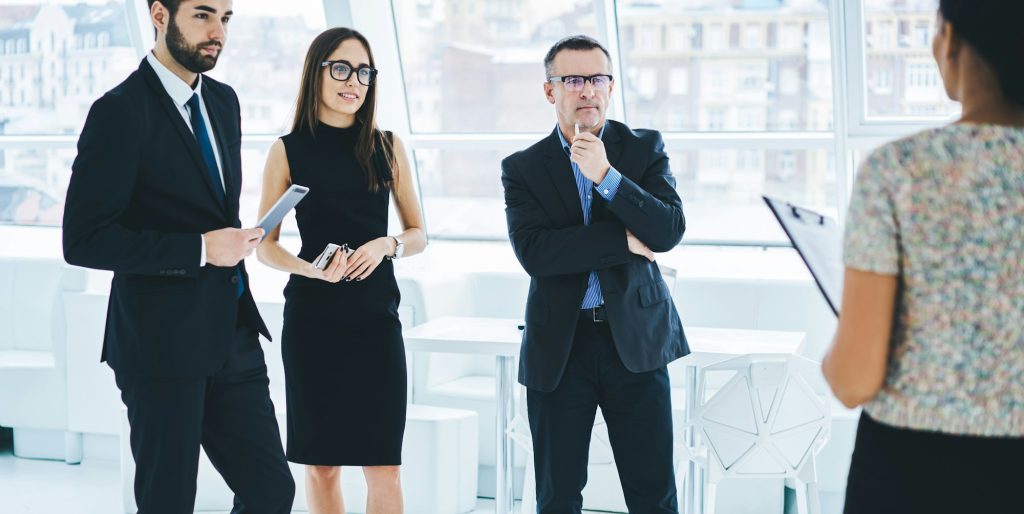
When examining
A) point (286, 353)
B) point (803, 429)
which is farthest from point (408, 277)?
point (803, 429)

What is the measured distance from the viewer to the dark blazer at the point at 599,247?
2723 mm

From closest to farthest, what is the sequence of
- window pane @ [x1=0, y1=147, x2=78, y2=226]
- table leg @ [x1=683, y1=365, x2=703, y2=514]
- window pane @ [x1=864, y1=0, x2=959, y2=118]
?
table leg @ [x1=683, y1=365, x2=703, y2=514] → window pane @ [x1=864, y1=0, x2=959, y2=118] → window pane @ [x1=0, y1=147, x2=78, y2=226]

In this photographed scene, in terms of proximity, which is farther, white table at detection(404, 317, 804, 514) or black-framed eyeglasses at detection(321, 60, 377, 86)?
white table at detection(404, 317, 804, 514)

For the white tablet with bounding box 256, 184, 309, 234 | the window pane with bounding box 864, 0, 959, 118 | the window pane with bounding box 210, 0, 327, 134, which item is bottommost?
the white tablet with bounding box 256, 184, 309, 234

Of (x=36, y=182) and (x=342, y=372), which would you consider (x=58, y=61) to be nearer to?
(x=36, y=182)

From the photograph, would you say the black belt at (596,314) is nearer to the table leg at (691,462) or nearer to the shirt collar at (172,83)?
the table leg at (691,462)

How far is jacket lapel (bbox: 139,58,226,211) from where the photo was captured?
2.42m

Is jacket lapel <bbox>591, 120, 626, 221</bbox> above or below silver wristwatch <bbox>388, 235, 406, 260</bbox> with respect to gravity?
above

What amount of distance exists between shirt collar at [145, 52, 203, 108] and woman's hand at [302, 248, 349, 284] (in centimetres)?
62

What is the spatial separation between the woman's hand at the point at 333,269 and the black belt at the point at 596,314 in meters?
0.70

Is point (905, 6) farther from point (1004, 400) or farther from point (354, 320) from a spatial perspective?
point (1004, 400)

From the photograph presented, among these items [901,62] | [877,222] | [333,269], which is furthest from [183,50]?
[901,62]

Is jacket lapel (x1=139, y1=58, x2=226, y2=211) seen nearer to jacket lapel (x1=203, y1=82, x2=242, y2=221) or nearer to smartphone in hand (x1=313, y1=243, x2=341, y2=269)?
jacket lapel (x1=203, y1=82, x2=242, y2=221)

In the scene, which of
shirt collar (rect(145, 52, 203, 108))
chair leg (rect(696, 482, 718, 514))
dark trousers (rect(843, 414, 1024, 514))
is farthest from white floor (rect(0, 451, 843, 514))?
dark trousers (rect(843, 414, 1024, 514))
